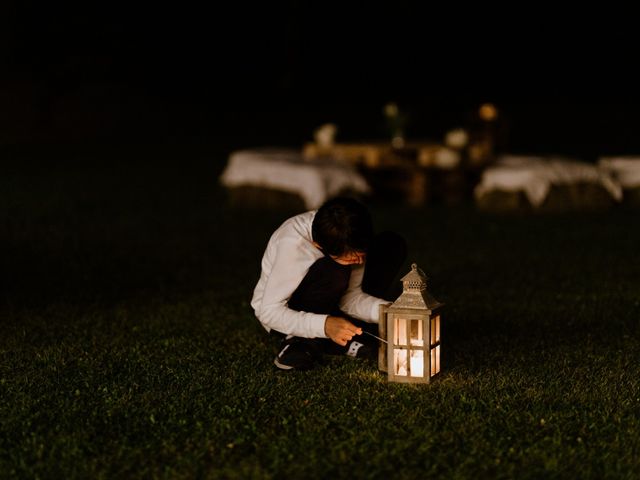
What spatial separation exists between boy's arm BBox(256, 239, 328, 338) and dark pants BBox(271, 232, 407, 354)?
1.7 inches

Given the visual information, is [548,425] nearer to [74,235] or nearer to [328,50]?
[74,235]

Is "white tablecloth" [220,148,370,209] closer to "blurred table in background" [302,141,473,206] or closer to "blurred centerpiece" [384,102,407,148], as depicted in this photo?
"blurred table in background" [302,141,473,206]

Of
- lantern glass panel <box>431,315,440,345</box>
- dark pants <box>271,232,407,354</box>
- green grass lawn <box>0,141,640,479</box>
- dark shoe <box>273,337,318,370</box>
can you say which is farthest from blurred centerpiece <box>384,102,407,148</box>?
lantern glass panel <box>431,315,440,345</box>

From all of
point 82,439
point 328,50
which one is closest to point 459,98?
point 328,50

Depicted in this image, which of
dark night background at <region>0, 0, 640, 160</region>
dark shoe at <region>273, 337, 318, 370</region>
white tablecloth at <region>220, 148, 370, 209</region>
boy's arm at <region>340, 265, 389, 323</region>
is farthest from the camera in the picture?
dark night background at <region>0, 0, 640, 160</region>

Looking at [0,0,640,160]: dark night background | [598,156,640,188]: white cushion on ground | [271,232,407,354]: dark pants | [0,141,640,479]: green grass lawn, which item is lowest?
[0,141,640,479]: green grass lawn

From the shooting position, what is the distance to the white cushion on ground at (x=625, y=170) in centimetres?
1190

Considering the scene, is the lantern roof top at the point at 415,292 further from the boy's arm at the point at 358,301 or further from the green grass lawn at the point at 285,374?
the boy's arm at the point at 358,301

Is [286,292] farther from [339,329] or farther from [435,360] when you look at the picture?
[435,360]

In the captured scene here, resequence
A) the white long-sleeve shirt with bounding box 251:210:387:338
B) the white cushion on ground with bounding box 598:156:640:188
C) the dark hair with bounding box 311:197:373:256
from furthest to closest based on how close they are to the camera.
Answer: the white cushion on ground with bounding box 598:156:640:188 → the white long-sleeve shirt with bounding box 251:210:387:338 → the dark hair with bounding box 311:197:373:256

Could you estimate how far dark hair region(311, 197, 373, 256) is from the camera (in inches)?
172

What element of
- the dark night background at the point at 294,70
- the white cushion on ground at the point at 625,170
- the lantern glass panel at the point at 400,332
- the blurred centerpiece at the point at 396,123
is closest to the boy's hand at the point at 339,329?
the lantern glass panel at the point at 400,332

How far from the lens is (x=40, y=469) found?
357cm

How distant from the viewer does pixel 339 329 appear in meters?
4.48
